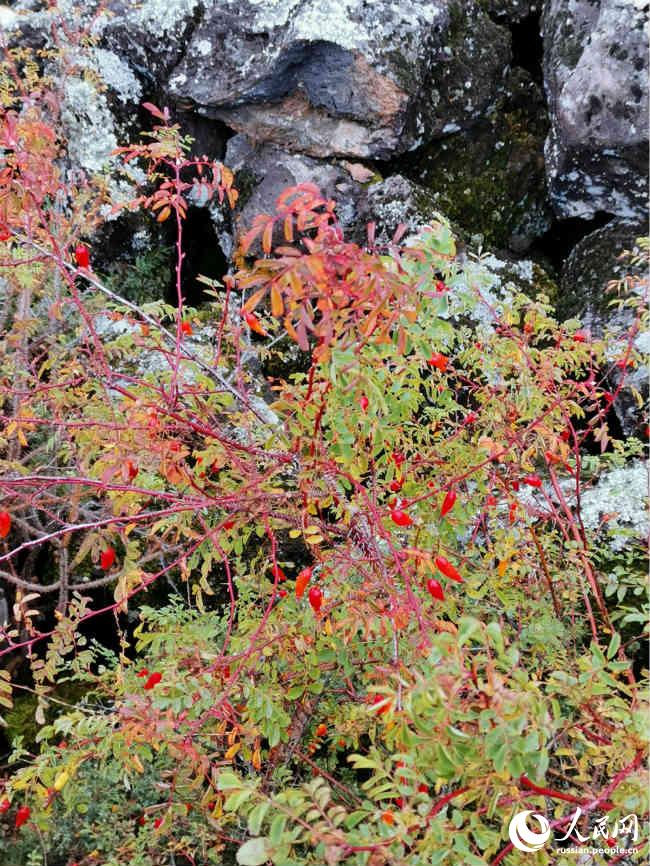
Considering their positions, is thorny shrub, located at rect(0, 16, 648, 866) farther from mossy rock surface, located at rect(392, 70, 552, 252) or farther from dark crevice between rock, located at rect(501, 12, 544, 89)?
dark crevice between rock, located at rect(501, 12, 544, 89)

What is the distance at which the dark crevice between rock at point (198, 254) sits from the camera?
461cm

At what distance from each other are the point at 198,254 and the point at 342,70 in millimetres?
1451

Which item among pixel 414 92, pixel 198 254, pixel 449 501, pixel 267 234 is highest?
pixel 414 92

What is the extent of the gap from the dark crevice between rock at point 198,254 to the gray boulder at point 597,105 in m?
2.08

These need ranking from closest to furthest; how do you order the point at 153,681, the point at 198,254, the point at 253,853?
the point at 253,853, the point at 153,681, the point at 198,254

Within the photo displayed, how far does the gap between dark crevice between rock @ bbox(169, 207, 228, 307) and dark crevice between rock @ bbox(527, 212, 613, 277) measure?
194 centimetres

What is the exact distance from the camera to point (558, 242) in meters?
4.34

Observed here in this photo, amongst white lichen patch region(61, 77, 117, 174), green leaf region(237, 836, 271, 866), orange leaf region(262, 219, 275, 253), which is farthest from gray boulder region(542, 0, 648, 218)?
green leaf region(237, 836, 271, 866)

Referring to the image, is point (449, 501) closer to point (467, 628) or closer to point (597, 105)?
point (467, 628)

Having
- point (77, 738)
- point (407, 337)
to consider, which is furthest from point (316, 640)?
point (407, 337)

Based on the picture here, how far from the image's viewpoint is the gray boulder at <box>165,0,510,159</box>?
3936mm


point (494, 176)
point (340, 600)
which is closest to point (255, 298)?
point (340, 600)

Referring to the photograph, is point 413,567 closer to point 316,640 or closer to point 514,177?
point 316,640

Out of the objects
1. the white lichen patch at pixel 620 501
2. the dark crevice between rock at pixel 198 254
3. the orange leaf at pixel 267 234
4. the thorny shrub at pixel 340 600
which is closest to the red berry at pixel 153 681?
the thorny shrub at pixel 340 600
